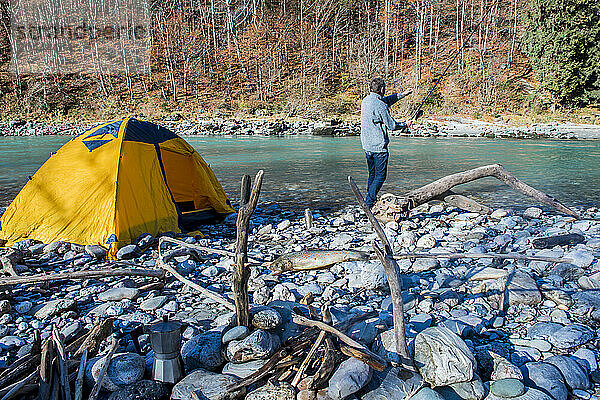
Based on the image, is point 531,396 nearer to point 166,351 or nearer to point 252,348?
point 252,348

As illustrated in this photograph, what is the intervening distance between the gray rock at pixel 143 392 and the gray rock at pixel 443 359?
165cm

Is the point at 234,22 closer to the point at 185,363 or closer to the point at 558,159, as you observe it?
the point at 558,159

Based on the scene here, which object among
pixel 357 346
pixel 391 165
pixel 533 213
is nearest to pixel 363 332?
pixel 357 346

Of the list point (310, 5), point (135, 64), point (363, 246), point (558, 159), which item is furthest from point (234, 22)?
point (363, 246)

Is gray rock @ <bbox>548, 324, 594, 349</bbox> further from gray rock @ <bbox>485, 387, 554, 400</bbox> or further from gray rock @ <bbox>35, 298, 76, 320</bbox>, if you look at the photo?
gray rock @ <bbox>35, 298, 76, 320</bbox>

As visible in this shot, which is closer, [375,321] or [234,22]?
[375,321]

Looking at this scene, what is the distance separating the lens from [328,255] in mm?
5082

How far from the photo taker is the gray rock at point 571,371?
2746 mm

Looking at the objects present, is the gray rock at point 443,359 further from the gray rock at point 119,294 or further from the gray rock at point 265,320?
the gray rock at point 119,294

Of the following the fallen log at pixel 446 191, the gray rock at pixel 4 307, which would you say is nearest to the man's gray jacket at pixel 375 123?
the fallen log at pixel 446 191

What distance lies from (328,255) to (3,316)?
3292mm

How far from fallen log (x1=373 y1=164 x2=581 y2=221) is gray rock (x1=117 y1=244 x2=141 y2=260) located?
3757 mm

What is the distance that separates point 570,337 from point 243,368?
7.94 ft

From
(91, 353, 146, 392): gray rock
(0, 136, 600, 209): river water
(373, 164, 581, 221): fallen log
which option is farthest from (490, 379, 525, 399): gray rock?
(0, 136, 600, 209): river water
